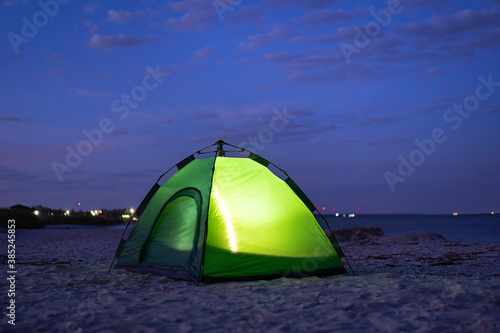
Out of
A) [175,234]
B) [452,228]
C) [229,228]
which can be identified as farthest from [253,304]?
[452,228]

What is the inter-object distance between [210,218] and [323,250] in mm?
2128

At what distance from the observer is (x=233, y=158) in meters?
8.20

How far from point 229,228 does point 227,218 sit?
0.17 metres

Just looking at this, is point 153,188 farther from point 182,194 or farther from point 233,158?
point 233,158

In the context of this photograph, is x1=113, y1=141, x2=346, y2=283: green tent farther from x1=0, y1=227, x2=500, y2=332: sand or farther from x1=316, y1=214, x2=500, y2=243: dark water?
x1=316, y1=214, x2=500, y2=243: dark water

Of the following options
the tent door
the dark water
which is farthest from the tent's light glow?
the dark water

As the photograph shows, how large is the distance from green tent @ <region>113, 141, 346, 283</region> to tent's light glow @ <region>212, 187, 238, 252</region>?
0.6 inches

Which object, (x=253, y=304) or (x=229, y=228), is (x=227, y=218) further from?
(x=253, y=304)

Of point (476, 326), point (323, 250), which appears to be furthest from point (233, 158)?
point (476, 326)

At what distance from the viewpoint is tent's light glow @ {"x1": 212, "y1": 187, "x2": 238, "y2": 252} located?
23.5 feet

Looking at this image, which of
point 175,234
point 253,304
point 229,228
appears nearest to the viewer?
point 253,304

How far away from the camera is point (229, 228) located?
727 centimetres

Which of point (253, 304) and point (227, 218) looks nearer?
point (253, 304)

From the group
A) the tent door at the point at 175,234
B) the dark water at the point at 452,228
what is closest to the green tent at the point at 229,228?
the tent door at the point at 175,234
